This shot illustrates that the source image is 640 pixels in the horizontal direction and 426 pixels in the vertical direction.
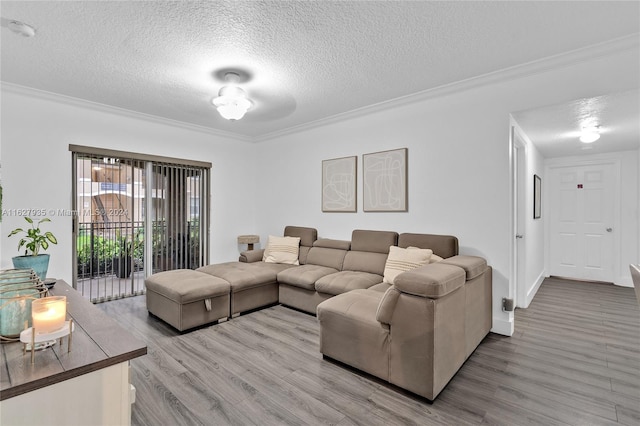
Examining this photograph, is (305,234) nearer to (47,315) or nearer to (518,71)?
(518,71)

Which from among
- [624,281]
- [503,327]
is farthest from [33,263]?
[624,281]

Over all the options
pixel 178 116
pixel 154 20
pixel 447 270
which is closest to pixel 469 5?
pixel 447 270

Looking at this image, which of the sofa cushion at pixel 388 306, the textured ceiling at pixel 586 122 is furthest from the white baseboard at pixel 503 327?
the textured ceiling at pixel 586 122

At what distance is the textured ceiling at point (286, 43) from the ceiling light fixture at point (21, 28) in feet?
0.14

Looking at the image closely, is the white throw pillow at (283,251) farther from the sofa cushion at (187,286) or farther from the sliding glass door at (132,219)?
the sliding glass door at (132,219)

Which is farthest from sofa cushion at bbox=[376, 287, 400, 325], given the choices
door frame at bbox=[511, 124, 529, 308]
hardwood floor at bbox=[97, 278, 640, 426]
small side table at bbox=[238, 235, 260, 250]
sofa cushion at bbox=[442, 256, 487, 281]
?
small side table at bbox=[238, 235, 260, 250]

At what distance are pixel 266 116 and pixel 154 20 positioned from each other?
2229 millimetres

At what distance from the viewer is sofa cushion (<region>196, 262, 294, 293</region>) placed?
139 inches

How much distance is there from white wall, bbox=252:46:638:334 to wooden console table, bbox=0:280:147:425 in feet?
10.2

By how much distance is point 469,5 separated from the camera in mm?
1995

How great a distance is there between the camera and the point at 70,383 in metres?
1.00

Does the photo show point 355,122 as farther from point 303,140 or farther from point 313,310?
point 313,310

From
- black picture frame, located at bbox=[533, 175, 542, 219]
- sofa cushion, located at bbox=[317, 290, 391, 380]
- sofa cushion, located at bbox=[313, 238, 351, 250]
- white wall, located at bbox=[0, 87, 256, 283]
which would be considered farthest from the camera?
black picture frame, located at bbox=[533, 175, 542, 219]

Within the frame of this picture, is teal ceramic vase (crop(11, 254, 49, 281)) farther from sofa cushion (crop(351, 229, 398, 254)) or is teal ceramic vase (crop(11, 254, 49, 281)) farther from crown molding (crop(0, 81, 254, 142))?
sofa cushion (crop(351, 229, 398, 254))
